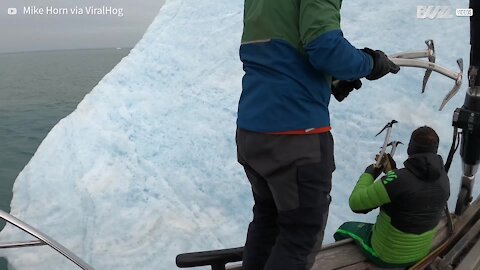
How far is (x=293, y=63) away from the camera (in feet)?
3.23

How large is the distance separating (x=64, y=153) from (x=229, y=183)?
262cm

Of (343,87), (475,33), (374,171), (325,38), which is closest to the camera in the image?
(325,38)

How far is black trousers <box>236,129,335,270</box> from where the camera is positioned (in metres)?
0.99

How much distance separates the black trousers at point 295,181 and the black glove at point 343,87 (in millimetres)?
190

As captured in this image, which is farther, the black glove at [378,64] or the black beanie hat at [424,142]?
the black beanie hat at [424,142]

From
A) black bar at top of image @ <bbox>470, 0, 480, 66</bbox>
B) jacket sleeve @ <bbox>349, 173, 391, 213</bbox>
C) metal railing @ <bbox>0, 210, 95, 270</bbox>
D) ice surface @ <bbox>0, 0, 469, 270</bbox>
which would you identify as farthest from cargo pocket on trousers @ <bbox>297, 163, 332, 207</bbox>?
ice surface @ <bbox>0, 0, 469, 270</bbox>

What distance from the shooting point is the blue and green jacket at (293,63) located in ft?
3.03

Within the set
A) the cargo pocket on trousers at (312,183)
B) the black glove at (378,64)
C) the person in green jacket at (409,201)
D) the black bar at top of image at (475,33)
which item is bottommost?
the person in green jacket at (409,201)

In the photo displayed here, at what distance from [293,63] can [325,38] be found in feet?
0.35

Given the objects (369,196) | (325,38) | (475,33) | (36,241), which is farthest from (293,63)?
(475,33)

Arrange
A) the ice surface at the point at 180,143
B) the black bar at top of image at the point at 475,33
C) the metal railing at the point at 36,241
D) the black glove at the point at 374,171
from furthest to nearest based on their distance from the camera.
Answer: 1. the ice surface at the point at 180,143
2. the black bar at top of image at the point at 475,33
3. the black glove at the point at 374,171
4. the metal railing at the point at 36,241

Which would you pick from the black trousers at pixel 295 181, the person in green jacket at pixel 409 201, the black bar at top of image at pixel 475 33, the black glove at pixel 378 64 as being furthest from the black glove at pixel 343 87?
the black bar at top of image at pixel 475 33

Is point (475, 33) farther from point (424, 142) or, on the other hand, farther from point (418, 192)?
point (418, 192)

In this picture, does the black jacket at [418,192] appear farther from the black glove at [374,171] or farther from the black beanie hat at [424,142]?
the black glove at [374,171]
